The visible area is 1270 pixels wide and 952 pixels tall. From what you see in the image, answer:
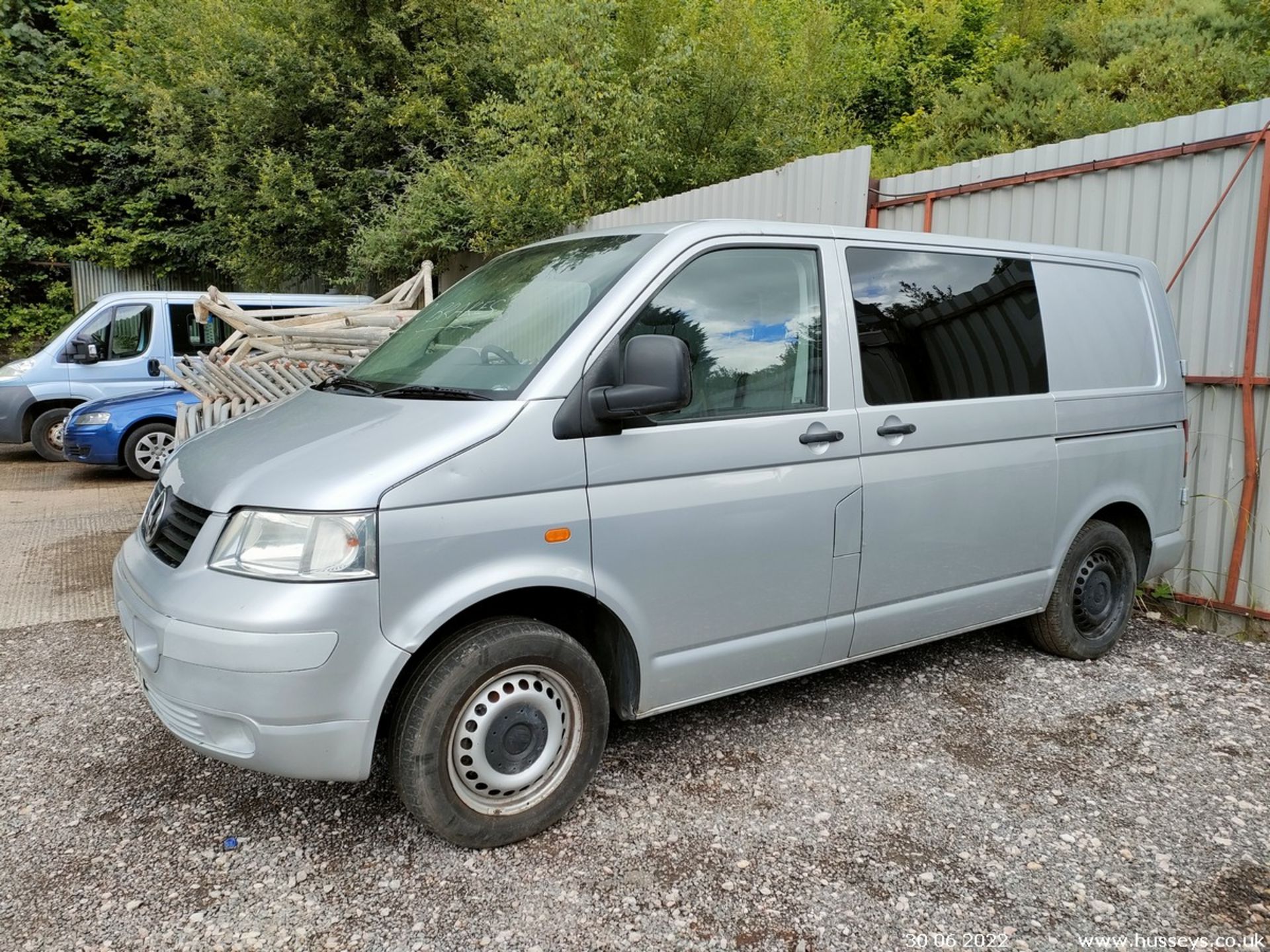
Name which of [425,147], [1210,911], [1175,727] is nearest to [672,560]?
[1210,911]

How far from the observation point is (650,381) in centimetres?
291

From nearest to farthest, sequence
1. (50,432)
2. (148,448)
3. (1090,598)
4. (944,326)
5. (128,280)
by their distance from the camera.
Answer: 1. (944,326)
2. (1090,598)
3. (148,448)
4. (50,432)
5. (128,280)

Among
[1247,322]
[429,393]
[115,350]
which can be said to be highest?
[1247,322]

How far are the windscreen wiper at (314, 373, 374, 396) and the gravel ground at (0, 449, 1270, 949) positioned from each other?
1455mm

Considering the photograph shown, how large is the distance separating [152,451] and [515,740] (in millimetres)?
8323

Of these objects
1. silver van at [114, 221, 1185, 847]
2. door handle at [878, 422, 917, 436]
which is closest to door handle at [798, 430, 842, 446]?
silver van at [114, 221, 1185, 847]

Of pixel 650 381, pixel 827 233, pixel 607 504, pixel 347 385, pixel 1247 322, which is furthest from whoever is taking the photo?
pixel 1247 322

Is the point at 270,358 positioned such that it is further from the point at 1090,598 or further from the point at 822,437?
the point at 1090,598

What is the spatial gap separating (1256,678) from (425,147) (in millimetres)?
13034

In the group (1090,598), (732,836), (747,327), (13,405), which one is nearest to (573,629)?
(732,836)

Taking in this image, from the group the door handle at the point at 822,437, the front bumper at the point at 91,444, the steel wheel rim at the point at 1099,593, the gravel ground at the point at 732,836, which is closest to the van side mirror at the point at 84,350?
the front bumper at the point at 91,444

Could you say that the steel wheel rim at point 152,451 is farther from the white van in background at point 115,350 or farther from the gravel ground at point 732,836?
the gravel ground at point 732,836

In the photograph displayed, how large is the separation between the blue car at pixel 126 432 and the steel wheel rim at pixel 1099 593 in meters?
8.27

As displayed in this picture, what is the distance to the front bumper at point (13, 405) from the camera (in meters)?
10.5
